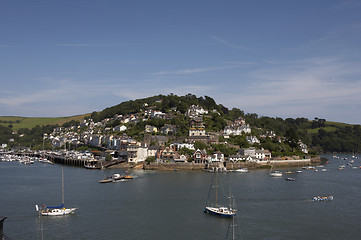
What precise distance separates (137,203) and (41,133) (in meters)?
112

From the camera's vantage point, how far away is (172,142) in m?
73.2

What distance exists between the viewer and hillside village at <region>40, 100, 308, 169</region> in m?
64.1

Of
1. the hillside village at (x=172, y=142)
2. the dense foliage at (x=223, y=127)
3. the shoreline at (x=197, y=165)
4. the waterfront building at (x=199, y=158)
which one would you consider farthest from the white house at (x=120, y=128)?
the waterfront building at (x=199, y=158)

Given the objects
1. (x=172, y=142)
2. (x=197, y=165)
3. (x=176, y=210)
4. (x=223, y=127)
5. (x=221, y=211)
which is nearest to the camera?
(x=221, y=211)

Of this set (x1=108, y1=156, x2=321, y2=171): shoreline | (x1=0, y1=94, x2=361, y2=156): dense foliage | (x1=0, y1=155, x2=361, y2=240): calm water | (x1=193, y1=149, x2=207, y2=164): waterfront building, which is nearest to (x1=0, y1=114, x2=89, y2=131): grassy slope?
(x1=0, y1=94, x2=361, y2=156): dense foliage

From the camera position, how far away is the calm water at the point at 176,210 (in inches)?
941

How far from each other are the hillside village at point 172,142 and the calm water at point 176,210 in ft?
58.9

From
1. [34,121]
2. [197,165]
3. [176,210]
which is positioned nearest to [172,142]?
[197,165]

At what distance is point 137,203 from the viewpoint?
32.5 metres

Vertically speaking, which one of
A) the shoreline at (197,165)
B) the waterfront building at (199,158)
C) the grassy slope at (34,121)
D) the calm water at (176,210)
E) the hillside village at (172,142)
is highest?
the grassy slope at (34,121)

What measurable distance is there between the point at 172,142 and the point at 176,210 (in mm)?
43846

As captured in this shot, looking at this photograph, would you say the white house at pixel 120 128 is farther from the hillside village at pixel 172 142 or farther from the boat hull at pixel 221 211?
the boat hull at pixel 221 211

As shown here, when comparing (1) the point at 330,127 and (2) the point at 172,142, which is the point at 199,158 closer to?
(2) the point at 172,142

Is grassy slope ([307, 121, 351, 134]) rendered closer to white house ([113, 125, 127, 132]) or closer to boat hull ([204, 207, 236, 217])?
white house ([113, 125, 127, 132])
